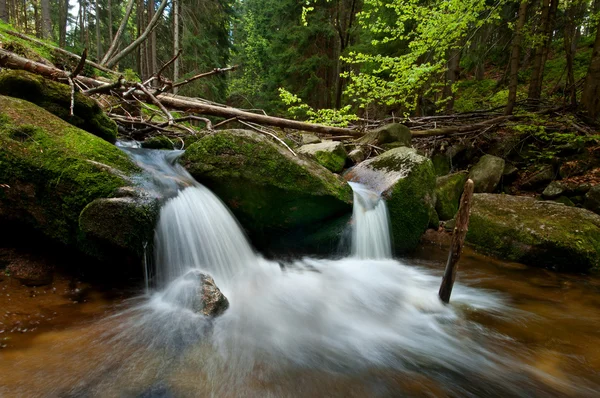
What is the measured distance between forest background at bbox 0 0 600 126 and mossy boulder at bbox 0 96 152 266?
6292mm

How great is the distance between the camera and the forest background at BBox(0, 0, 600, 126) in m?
7.46

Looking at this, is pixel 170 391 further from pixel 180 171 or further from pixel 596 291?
pixel 596 291

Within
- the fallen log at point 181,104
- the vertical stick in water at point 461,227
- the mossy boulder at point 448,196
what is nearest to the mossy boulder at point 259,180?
the vertical stick in water at point 461,227

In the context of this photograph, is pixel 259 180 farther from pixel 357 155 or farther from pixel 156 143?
pixel 357 155

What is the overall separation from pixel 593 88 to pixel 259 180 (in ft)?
30.4

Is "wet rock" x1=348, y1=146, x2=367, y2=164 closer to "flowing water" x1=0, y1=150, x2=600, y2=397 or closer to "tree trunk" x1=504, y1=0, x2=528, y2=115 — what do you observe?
"flowing water" x1=0, y1=150, x2=600, y2=397

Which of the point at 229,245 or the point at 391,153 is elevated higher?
the point at 391,153

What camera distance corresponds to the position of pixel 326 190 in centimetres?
465

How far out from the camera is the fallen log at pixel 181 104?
482 centimetres

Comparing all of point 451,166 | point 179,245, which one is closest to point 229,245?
point 179,245

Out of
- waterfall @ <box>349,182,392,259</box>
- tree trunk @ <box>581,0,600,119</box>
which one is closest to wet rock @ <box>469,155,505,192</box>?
tree trunk @ <box>581,0,600,119</box>

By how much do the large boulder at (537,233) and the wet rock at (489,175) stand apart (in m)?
1.78

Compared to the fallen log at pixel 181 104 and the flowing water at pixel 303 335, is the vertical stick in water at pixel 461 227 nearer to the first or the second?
the flowing water at pixel 303 335

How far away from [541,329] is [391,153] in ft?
13.5
